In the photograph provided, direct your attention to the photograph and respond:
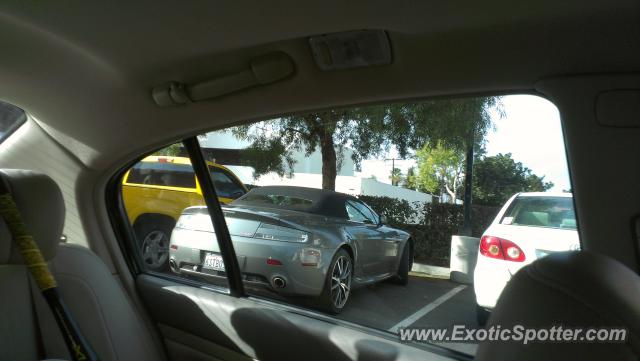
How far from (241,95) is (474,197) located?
120cm

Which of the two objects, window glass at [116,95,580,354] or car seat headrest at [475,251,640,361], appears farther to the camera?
window glass at [116,95,580,354]

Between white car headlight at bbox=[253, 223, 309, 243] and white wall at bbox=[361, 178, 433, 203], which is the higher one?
white wall at bbox=[361, 178, 433, 203]

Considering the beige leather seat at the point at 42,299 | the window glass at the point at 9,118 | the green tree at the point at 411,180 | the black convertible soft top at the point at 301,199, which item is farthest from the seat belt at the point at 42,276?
the green tree at the point at 411,180

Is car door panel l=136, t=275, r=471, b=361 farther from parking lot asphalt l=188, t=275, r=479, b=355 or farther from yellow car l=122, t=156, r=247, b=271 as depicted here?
yellow car l=122, t=156, r=247, b=271

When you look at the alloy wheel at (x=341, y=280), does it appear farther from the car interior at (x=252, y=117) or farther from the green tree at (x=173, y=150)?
the green tree at (x=173, y=150)

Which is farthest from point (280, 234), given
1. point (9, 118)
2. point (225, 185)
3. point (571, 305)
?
point (571, 305)

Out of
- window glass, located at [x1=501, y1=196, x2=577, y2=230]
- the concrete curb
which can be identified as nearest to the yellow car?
the concrete curb

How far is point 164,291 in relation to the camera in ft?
9.68

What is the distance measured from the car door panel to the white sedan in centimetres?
37

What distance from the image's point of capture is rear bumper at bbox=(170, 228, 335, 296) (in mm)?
2734

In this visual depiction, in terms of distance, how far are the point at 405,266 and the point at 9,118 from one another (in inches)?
97.1

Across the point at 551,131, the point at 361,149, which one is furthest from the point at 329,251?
the point at 551,131

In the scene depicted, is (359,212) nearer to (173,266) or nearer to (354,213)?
(354,213)

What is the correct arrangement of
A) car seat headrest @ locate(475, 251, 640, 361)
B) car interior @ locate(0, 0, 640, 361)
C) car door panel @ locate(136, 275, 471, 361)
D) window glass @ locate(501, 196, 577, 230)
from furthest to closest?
1. car door panel @ locate(136, 275, 471, 361)
2. window glass @ locate(501, 196, 577, 230)
3. car interior @ locate(0, 0, 640, 361)
4. car seat headrest @ locate(475, 251, 640, 361)
